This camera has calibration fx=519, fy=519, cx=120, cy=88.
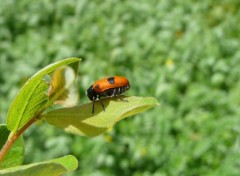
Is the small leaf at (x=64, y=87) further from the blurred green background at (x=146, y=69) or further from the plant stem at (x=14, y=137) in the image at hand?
the blurred green background at (x=146, y=69)

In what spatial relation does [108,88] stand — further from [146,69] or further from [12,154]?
[146,69]

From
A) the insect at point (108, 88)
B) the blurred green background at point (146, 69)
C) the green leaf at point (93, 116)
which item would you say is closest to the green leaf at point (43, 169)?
the green leaf at point (93, 116)

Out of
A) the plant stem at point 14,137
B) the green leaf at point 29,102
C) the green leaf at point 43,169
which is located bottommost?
the green leaf at point 43,169

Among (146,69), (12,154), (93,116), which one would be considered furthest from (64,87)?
(146,69)

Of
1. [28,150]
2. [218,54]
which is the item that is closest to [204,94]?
[218,54]

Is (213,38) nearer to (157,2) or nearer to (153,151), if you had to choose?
(157,2)

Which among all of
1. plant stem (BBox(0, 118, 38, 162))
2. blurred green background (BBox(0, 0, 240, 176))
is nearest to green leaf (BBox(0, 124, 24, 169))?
plant stem (BBox(0, 118, 38, 162))

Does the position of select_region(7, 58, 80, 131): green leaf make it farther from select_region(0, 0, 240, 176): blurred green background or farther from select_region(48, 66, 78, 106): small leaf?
select_region(0, 0, 240, 176): blurred green background
